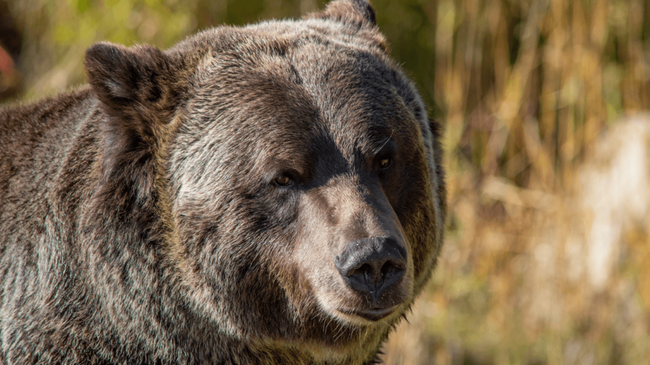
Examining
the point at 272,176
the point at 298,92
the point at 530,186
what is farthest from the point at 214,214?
the point at 530,186

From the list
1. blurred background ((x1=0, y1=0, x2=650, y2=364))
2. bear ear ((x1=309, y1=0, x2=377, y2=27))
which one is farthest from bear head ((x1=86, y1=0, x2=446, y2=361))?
blurred background ((x1=0, y1=0, x2=650, y2=364))

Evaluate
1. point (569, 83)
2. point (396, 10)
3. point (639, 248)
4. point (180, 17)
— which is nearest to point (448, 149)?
point (569, 83)

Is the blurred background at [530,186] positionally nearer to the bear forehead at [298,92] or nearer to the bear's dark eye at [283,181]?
the bear forehead at [298,92]

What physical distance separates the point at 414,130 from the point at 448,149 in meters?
3.43

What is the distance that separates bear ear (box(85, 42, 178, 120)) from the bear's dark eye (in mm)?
761

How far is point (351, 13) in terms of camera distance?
168 inches

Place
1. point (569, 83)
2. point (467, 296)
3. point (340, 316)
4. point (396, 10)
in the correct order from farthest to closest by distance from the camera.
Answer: point (396, 10) < point (467, 296) < point (569, 83) < point (340, 316)

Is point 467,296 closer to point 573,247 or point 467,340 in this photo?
point 467,340

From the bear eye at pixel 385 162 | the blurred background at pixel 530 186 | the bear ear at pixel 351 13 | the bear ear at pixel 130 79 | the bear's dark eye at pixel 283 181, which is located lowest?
the blurred background at pixel 530 186

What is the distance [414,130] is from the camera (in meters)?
3.55

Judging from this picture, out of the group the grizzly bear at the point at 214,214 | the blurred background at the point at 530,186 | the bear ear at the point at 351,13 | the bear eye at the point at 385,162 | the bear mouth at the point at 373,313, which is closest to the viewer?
the bear mouth at the point at 373,313

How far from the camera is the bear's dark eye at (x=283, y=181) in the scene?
A: 10.4ft

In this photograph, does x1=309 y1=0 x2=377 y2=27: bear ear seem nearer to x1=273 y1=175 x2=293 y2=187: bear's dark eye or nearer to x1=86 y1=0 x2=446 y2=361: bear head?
x1=86 y1=0 x2=446 y2=361: bear head

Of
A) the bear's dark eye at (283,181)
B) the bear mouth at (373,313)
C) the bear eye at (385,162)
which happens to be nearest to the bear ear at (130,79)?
the bear's dark eye at (283,181)
